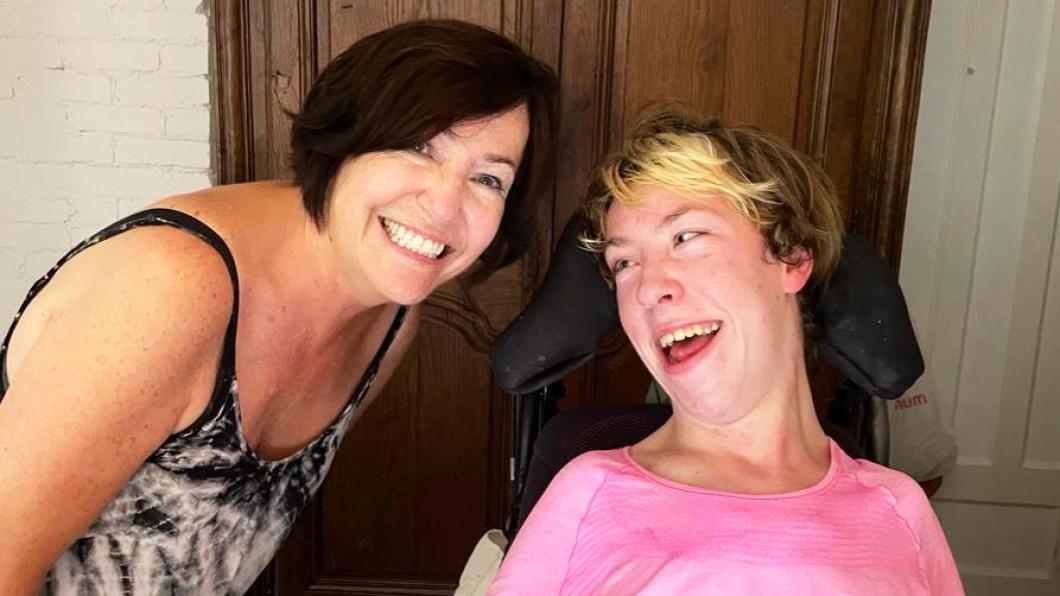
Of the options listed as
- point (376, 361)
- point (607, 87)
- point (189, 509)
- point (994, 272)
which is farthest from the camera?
point (994, 272)

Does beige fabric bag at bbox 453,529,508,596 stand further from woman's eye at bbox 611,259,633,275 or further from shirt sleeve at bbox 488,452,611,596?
woman's eye at bbox 611,259,633,275

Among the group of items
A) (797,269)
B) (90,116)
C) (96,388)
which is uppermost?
(90,116)

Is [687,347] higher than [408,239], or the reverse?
[408,239]

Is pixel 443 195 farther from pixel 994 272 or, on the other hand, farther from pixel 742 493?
pixel 994 272

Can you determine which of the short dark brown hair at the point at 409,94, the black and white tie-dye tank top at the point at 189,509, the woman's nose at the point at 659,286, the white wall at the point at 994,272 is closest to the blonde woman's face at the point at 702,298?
the woman's nose at the point at 659,286

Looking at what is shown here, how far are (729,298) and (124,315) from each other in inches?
29.2

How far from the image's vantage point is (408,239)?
126 centimetres

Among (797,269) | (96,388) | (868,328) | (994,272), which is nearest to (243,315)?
(96,388)

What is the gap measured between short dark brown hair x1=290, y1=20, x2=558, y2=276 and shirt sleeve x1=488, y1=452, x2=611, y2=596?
1.49 ft

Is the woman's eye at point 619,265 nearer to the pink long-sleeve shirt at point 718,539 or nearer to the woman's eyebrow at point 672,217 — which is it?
the woman's eyebrow at point 672,217

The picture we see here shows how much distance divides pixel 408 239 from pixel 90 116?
45.4 inches

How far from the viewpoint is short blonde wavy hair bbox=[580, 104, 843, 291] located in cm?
127

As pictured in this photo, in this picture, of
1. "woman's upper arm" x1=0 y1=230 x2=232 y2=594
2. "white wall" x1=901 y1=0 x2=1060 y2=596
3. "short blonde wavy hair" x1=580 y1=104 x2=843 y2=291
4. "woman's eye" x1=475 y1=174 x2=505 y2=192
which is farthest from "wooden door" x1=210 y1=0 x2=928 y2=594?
"woman's upper arm" x1=0 y1=230 x2=232 y2=594

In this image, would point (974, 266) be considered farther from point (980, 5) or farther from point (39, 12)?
point (39, 12)
